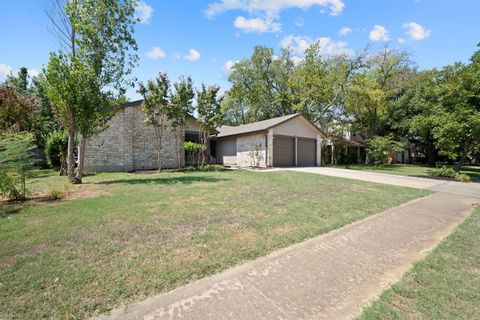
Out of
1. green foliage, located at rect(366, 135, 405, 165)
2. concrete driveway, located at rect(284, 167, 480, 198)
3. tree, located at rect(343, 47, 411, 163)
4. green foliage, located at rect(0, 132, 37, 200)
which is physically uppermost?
tree, located at rect(343, 47, 411, 163)

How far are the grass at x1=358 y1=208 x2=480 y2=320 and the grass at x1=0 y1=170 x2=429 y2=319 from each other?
1.54 meters

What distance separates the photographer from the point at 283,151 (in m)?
18.5

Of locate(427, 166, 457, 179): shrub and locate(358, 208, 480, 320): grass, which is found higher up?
locate(427, 166, 457, 179): shrub

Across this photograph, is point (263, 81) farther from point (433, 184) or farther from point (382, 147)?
point (433, 184)

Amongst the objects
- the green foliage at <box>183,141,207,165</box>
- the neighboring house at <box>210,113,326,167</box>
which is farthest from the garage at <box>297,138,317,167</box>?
the green foliage at <box>183,141,207,165</box>

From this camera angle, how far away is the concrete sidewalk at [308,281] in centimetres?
218

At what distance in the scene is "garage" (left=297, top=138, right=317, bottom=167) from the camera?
64.6 ft

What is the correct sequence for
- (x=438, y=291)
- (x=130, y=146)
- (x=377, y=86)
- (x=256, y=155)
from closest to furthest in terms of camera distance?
(x=438, y=291) → (x=130, y=146) → (x=256, y=155) → (x=377, y=86)

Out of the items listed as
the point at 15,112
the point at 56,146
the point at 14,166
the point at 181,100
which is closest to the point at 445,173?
the point at 181,100

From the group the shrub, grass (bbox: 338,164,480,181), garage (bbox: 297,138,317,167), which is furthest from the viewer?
garage (bbox: 297,138,317,167)

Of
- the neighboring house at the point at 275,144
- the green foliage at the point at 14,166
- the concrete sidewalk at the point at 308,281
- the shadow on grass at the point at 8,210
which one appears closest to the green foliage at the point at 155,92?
the neighboring house at the point at 275,144

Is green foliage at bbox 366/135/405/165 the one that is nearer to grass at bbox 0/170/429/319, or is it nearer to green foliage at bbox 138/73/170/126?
grass at bbox 0/170/429/319

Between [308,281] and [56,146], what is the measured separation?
1719cm

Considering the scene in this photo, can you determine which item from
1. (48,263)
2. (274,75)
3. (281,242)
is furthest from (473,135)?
(274,75)
